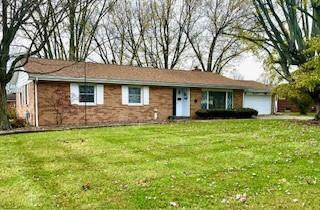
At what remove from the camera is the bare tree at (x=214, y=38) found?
33094 millimetres

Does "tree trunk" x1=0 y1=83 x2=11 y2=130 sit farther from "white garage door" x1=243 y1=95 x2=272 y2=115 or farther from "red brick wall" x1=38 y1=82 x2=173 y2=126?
"white garage door" x1=243 y1=95 x2=272 y2=115

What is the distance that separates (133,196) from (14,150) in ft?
19.3

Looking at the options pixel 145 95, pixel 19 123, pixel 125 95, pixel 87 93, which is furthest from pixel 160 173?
pixel 19 123

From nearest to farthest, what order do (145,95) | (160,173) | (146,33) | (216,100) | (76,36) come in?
(160,173) < (145,95) < (216,100) < (76,36) < (146,33)

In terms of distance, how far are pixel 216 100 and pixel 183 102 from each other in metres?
3.17

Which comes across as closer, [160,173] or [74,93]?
[160,173]

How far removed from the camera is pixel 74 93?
1836 centimetres

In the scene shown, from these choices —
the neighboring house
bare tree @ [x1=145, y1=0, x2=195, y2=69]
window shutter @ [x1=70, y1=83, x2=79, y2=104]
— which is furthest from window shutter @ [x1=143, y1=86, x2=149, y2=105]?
bare tree @ [x1=145, y1=0, x2=195, y2=69]

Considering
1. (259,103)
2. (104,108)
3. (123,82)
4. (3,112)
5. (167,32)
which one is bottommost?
(3,112)

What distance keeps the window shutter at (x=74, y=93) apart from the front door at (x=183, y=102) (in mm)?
7090

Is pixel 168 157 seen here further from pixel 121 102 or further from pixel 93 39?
pixel 93 39

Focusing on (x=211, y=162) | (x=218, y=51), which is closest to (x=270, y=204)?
(x=211, y=162)

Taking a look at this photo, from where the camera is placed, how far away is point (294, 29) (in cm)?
1842

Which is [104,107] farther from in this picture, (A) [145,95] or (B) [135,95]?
(A) [145,95]
